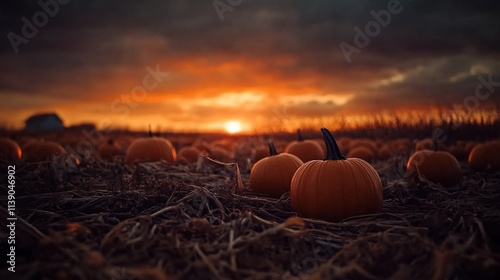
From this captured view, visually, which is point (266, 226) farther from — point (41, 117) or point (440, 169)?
point (41, 117)

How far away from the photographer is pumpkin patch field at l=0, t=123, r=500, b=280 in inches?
75.5

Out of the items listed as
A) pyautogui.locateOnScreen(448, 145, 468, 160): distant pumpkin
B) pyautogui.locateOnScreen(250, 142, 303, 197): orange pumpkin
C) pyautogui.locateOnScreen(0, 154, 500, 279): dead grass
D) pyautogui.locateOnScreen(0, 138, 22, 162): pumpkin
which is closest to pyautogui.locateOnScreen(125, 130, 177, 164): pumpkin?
pyautogui.locateOnScreen(0, 138, 22, 162): pumpkin

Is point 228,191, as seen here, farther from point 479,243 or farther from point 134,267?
point 479,243

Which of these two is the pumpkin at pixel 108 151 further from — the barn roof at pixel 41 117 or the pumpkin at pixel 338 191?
the barn roof at pixel 41 117

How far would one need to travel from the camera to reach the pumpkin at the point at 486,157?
240 inches

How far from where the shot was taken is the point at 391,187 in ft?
13.0

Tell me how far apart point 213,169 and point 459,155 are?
6143mm

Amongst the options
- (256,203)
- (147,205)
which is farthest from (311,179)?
(147,205)

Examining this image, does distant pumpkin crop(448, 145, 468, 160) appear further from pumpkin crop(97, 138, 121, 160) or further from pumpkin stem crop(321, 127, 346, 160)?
pumpkin crop(97, 138, 121, 160)

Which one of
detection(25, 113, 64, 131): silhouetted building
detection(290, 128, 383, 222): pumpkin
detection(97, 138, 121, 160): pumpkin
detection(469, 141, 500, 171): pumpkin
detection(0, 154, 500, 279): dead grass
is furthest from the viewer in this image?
detection(25, 113, 64, 131): silhouetted building

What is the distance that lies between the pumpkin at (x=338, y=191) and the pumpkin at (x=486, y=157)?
13.8ft

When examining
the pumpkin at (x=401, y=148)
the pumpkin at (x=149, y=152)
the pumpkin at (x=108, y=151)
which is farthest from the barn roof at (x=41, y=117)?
the pumpkin at (x=401, y=148)

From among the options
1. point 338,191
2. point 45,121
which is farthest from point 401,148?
point 45,121

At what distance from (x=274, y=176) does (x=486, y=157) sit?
4.44m
